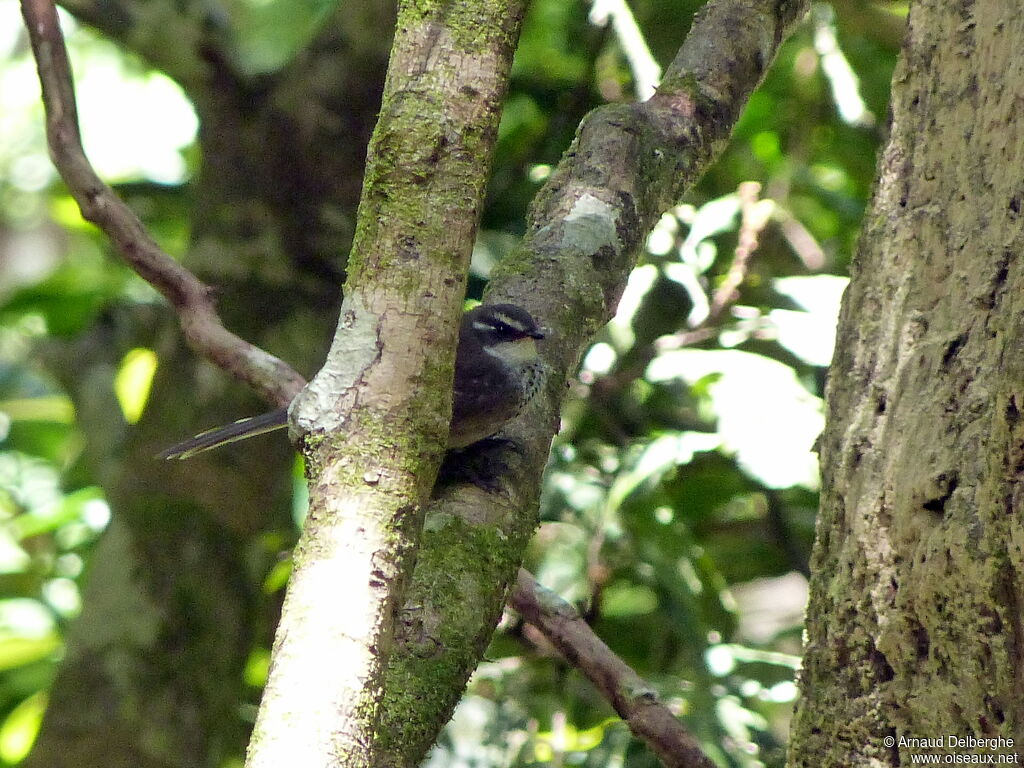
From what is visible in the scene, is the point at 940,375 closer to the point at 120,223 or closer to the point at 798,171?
the point at 120,223

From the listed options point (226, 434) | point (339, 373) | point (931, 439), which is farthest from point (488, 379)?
point (339, 373)

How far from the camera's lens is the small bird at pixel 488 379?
2709mm

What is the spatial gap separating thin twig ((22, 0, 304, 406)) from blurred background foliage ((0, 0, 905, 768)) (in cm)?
56

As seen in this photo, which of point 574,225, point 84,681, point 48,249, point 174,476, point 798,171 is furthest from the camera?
point 48,249

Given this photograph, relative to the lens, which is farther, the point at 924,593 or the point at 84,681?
the point at 84,681

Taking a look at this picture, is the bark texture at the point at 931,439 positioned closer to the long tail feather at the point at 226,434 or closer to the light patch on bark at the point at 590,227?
the light patch on bark at the point at 590,227

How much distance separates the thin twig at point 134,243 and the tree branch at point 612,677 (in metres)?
0.79

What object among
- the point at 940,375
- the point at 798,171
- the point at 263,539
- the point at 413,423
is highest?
the point at 798,171

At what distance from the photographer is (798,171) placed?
4840mm

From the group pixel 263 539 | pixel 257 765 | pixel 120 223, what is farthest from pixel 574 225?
pixel 263 539

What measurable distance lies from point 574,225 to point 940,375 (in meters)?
0.96

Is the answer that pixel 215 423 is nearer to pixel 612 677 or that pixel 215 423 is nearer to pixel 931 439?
pixel 612 677

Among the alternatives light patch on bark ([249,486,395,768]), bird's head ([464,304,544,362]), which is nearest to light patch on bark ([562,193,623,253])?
bird's head ([464,304,544,362])

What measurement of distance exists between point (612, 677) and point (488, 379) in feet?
3.03
